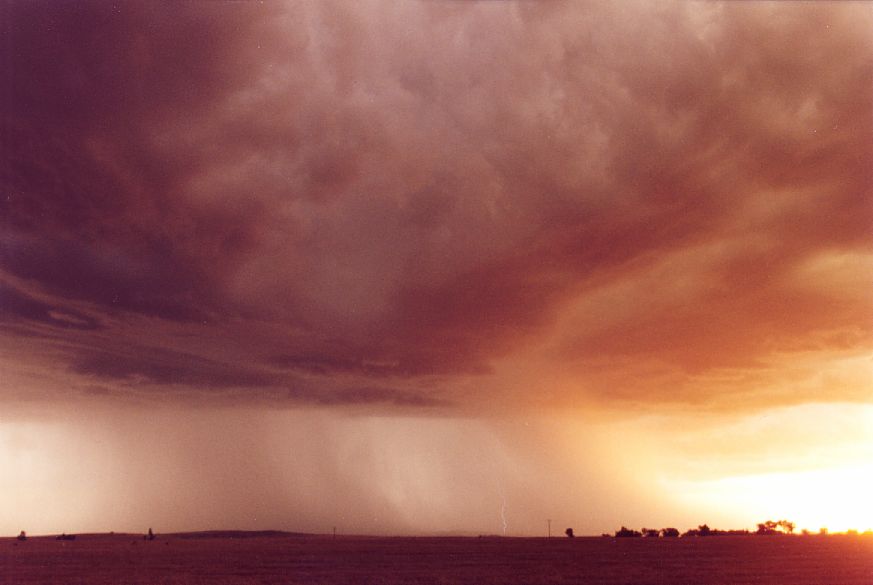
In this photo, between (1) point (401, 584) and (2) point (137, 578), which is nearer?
(1) point (401, 584)

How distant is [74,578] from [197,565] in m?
27.4

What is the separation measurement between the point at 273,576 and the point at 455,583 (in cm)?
2601

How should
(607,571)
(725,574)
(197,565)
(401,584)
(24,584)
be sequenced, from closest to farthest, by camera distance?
(401,584), (24,584), (725,574), (607,571), (197,565)

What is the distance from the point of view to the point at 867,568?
315 ft

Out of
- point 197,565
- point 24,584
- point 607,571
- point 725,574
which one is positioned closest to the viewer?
point 24,584

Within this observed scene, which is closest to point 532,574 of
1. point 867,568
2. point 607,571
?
point 607,571

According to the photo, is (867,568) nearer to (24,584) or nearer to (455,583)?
(455,583)

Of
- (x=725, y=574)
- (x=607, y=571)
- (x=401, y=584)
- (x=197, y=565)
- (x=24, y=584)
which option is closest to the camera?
(x=401, y=584)

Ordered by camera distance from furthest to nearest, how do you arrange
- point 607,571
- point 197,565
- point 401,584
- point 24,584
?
point 197,565, point 607,571, point 24,584, point 401,584

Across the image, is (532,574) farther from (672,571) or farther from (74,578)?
(74,578)

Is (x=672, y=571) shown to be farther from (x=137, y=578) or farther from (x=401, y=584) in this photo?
(x=137, y=578)

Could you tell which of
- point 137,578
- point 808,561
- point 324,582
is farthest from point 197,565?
point 808,561

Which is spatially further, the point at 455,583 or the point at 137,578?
the point at 137,578

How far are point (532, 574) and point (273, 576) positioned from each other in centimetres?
3377
